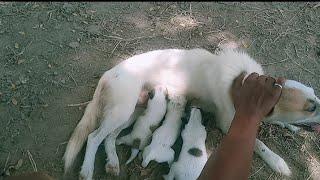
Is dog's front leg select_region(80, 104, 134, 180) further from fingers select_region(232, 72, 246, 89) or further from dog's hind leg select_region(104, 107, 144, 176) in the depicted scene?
fingers select_region(232, 72, 246, 89)

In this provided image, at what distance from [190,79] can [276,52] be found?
1.07 meters

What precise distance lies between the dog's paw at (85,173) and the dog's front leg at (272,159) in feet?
4.34

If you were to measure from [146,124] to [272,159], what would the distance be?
1.04 m

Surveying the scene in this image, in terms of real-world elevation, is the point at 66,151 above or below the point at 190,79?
below

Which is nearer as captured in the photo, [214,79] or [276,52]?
[214,79]

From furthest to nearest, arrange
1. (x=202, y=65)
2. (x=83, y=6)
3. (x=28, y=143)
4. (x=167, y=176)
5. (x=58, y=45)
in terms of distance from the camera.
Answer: (x=83, y=6), (x=58, y=45), (x=202, y=65), (x=28, y=143), (x=167, y=176)

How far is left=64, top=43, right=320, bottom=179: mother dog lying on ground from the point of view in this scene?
11.9ft

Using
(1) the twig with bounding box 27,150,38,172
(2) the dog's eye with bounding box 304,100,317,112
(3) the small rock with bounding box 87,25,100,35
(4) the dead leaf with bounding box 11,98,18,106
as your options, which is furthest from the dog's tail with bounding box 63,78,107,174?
(2) the dog's eye with bounding box 304,100,317,112

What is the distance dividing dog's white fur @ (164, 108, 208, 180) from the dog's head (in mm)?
525

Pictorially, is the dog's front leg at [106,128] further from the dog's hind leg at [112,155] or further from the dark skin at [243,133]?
the dark skin at [243,133]

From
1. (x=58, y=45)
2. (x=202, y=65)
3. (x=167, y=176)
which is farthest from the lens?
(x=58, y=45)

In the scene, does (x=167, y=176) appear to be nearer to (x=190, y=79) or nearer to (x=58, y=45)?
(x=190, y=79)

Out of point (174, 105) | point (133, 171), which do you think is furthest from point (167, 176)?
point (174, 105)

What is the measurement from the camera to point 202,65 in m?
4.11
